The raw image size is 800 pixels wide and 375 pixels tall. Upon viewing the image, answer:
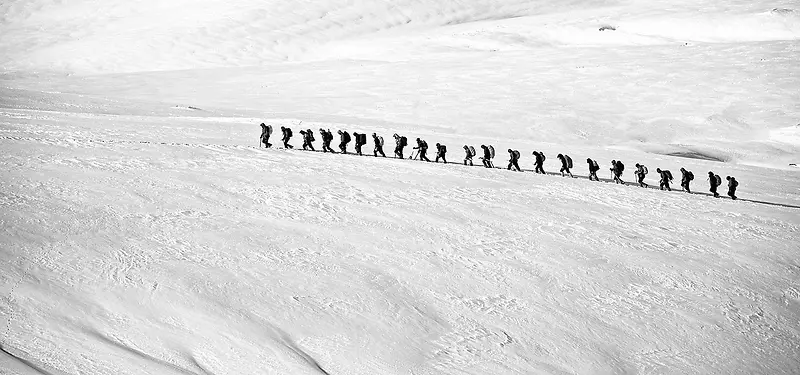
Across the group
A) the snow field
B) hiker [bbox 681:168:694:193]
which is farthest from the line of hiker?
the snow field

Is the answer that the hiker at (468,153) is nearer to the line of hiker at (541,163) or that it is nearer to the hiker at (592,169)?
the line of hiker at (541,163)

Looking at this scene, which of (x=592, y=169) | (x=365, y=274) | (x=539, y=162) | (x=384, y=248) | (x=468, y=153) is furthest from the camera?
(x=468, y=153)

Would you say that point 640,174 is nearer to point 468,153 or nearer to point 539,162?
point 539,162

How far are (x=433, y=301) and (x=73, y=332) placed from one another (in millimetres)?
3877

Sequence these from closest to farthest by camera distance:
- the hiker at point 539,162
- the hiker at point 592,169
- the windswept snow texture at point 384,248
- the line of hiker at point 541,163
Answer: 1. the windswept snow texture at point 384,248
2. the line of hiker at point 541,163
3. the hiker at point 592,169
4. the hiker at point 539,162

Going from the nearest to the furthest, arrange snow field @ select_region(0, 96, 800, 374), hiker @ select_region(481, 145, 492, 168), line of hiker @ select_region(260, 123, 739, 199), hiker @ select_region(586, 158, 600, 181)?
snow field @ select_region(0, 96, 800, 374)
line of hiker @ select_region(260, 123, 739, 199)
hiker @ select_region(586, 158, 600, 181)
hiker @ select_region(481, 145, 492, 168)

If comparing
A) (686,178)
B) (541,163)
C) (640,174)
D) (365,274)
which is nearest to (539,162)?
(541,163)

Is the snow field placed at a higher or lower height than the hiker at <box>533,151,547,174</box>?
lower

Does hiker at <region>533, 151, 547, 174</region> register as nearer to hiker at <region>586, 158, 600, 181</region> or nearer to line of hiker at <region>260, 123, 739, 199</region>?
line of hiker at <region>260, 123, 739, 199</region>

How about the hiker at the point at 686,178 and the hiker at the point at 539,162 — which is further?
the hiker at the point at 539,162

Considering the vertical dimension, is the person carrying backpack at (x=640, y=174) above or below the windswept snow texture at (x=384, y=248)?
above

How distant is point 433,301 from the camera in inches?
351

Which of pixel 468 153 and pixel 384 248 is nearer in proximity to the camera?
pixel 384 248

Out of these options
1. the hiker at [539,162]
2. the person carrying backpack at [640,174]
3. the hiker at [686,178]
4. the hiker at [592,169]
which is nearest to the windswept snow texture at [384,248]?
the hiker at [539,162]
